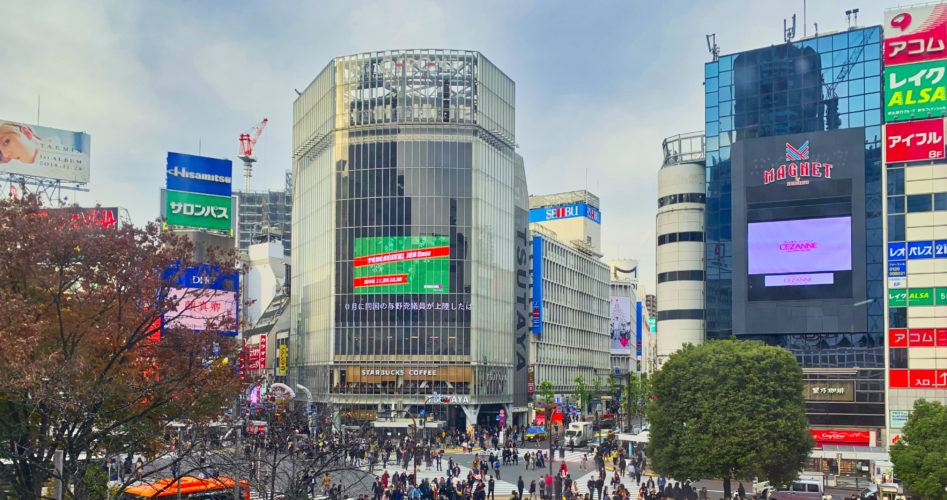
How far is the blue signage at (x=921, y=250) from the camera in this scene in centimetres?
6378

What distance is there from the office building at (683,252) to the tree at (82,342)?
65.7 metres

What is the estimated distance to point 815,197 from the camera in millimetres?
68312

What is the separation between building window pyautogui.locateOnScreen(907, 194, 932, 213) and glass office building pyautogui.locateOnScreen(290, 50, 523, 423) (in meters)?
40.5

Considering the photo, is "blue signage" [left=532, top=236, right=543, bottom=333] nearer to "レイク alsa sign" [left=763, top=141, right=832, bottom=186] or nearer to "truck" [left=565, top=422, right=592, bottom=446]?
"truck" [left=565, top=422, right=592, bottom=446]

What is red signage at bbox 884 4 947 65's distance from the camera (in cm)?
6425

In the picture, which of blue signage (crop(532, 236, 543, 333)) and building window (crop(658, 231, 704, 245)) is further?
blue signage (crop(532, 236, 543, 333))

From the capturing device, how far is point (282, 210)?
7185 inches

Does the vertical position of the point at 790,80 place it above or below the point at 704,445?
above

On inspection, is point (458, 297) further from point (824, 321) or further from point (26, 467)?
point (26, 467)

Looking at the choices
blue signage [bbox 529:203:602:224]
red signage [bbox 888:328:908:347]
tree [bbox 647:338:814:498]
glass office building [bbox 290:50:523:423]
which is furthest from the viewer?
blue signage [bbox 529:203:602:224]

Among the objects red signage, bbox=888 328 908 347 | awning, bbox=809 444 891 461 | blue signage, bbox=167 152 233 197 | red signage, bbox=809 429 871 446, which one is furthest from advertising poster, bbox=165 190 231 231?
red signage, bbox=888 328 908 347

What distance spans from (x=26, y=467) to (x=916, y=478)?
38.1 metres

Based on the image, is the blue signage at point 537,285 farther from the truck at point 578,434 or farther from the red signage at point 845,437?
the red signage at point 845,437

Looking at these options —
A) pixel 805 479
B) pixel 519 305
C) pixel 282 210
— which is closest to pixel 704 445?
pixel 805 479
